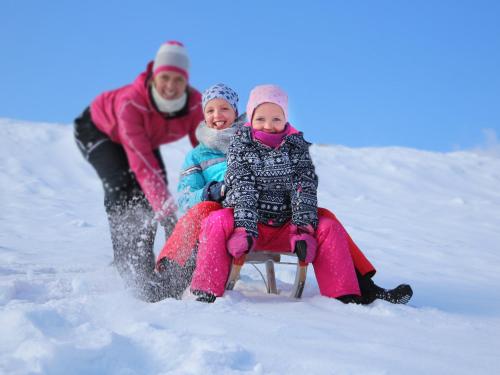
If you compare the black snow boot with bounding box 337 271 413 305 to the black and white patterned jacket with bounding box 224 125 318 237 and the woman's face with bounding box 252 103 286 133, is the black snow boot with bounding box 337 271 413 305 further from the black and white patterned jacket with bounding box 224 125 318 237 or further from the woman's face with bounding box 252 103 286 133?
the woman's face with bounding box 252 103 286 133

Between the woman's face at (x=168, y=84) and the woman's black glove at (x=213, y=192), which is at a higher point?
the woman's face at (x=168, y=84)

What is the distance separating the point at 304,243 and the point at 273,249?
10.9 inches

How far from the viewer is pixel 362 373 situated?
1629 mm

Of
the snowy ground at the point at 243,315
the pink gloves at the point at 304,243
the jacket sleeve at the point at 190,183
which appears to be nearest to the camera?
the snowy ground at the point at 243,315

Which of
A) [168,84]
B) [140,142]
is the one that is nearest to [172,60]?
[168,84]

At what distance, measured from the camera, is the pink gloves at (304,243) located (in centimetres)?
260

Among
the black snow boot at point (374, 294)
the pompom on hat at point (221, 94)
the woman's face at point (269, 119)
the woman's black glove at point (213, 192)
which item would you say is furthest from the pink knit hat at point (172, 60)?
the black snow boot at point (374, 294)

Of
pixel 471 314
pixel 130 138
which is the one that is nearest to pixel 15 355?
pixel 130 138

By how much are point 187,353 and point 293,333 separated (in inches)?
19.0

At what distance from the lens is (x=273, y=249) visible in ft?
9.32

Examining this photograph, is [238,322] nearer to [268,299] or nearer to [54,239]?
[268,299]

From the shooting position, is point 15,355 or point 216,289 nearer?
point 15,355

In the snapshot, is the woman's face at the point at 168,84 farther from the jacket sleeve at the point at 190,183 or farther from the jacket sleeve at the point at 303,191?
the jacket sleeve at the point at 303,191

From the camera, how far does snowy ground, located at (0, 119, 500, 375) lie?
5.41 ft
